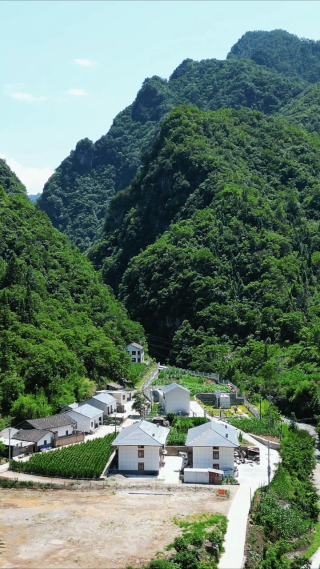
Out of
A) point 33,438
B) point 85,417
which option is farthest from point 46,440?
point 85,417

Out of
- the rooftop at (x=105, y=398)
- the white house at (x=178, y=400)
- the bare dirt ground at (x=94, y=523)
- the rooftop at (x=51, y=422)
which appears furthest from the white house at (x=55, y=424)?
the white house at (x=178, y=400)

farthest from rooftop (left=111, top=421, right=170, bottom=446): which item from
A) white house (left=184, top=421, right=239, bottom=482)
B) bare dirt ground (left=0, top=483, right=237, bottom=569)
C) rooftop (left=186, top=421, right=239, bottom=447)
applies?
bare dirt ground (left=0, top=483, right=237, bottom=569)

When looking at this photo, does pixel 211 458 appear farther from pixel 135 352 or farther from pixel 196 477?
pixel 135 352

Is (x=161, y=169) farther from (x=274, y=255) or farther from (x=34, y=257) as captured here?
(x=34, y=257)

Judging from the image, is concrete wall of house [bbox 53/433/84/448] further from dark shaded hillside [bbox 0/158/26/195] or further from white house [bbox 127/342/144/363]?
Answer: dark shaded hillside [bbox 0/158/26/195]

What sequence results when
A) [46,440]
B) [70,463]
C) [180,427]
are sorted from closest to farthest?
[70,463] < [46,440] < [180,427]

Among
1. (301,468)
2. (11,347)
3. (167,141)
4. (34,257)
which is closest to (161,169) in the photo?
(167,141)

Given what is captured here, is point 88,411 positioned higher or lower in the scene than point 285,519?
higher

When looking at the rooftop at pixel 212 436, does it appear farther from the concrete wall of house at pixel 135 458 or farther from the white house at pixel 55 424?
the white house at pixel 55 424
